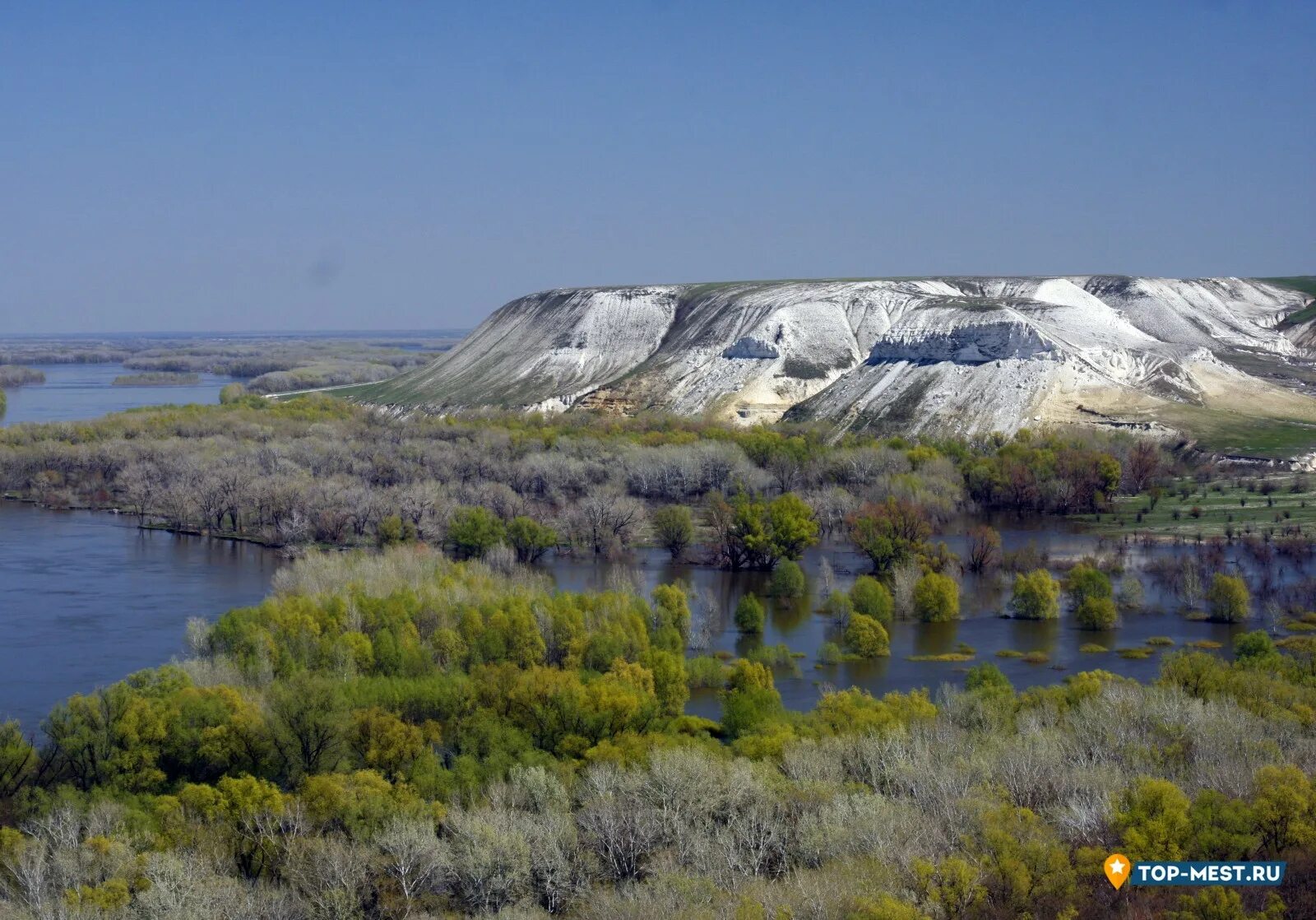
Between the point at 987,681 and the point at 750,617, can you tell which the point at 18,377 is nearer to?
the point at 750,617

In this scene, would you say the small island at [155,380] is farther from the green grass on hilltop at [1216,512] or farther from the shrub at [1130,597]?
the shrub at [1130,597]

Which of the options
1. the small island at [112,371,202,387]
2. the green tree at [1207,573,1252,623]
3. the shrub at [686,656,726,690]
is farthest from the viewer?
the small island at [112,371,202,387]

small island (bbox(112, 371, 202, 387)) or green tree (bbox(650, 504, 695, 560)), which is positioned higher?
small island (bbox(112, 371, 202, 387))

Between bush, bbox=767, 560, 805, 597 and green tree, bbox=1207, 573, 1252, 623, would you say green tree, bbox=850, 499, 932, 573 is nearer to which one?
bush, bbox=767, 560, 805, 597

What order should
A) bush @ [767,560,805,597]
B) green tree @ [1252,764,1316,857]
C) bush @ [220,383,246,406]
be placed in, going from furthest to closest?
bush @ [220,383,246,406], bush @ [767,560,805,597], green tree @ [1252,764,1316,857]

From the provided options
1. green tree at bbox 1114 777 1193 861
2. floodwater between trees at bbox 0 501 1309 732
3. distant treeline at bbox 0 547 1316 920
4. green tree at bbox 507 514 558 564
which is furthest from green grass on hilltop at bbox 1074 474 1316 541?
green tree at bbox 1114 777 1193 861

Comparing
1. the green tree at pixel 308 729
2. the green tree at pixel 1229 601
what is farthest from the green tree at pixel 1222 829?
the green tree at pixel 1229 601

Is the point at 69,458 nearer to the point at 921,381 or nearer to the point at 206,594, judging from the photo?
the point at 206,594

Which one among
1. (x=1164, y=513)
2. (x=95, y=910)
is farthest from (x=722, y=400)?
(x=95, y=910)
